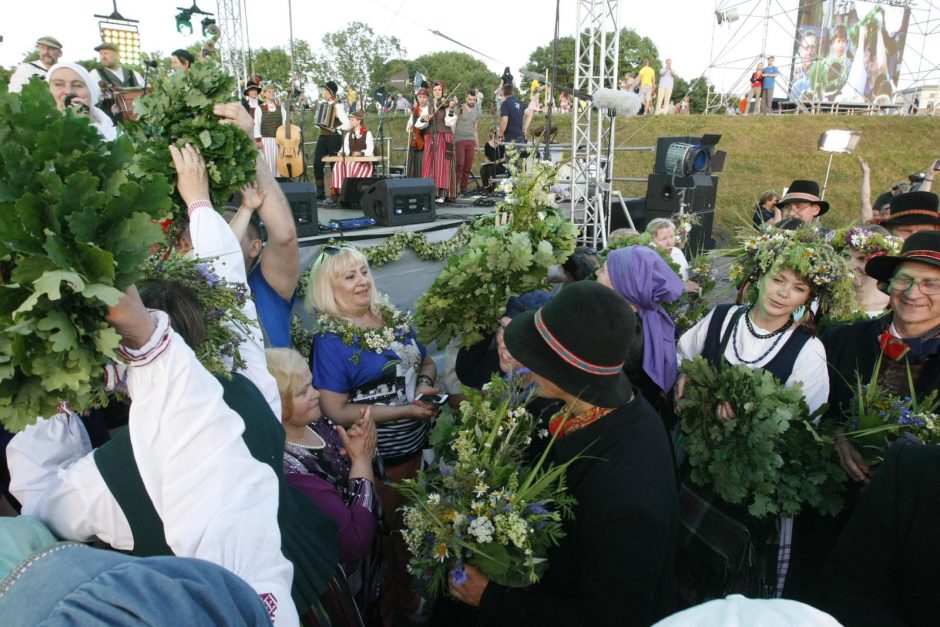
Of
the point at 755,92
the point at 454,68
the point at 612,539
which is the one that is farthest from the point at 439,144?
the point at 454,68

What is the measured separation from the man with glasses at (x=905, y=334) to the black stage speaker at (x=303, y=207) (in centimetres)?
458

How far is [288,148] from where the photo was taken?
34.9 feet

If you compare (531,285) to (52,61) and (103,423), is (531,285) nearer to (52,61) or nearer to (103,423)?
(103,423)

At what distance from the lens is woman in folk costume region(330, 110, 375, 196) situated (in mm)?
9766

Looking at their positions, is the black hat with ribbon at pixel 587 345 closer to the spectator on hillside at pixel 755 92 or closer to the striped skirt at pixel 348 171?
the striped skirt at pixel 348 171

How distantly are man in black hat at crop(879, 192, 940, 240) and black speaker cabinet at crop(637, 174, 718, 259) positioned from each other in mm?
6653

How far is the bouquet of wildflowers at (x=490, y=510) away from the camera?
1.78m

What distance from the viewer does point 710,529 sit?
271cm

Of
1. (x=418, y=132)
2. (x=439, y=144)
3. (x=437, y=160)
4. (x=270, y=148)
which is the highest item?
(x=418, y=132)

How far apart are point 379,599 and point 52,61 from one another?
21.1 ft

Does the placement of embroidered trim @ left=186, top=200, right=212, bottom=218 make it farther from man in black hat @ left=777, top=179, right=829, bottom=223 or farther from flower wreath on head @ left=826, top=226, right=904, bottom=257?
man in black hat @ left=777, top=179, right=829, bottom=223

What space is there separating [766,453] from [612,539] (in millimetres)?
1202

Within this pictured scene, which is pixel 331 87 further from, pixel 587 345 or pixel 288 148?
pixel 587 345

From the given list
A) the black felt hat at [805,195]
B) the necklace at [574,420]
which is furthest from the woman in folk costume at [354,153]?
the necklace at [574,420]
